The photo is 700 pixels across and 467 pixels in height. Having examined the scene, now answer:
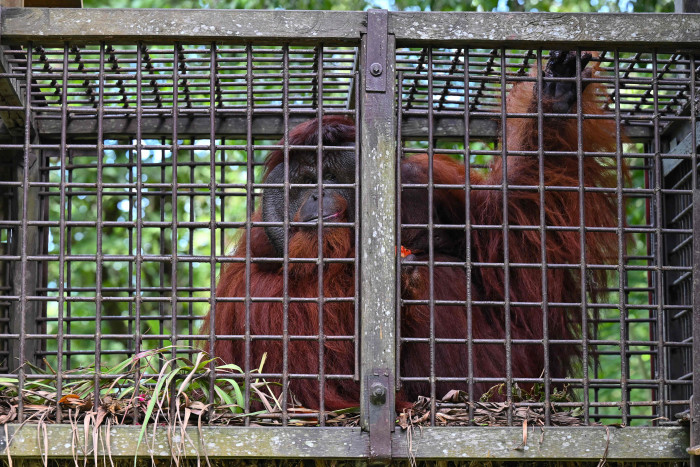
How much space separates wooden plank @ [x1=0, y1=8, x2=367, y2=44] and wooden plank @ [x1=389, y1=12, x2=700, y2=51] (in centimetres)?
18

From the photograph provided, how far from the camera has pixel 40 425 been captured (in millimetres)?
2459

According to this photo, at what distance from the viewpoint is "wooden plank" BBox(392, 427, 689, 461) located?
2494 millimetres

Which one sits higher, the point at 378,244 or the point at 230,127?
the point at 230,127

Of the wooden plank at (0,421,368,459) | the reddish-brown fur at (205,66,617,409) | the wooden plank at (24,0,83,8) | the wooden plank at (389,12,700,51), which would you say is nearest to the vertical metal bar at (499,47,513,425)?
the wooden plank at (389,12,700,51)

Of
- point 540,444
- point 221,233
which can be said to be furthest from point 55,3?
point 540,444

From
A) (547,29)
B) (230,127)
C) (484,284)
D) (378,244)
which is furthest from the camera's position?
(230,127)

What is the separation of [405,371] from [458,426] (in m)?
0.67

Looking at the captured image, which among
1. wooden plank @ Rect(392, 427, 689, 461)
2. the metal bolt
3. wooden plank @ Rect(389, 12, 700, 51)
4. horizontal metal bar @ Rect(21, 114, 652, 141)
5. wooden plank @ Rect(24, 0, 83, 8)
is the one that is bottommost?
wooden plank @ Rect(392, 427, 689, 461)

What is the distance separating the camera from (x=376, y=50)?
266 centimetres

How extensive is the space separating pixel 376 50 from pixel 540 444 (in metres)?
1.21

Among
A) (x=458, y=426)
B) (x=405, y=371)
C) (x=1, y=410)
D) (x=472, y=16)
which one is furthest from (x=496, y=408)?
(x=1, y=410)

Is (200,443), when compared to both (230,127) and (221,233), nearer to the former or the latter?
(221,233)

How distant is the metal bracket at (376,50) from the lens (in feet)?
8.67

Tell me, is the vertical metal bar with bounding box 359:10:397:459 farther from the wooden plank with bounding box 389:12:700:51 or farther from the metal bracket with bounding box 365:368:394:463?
the wooden plank with bounding box 389:12:700:51
